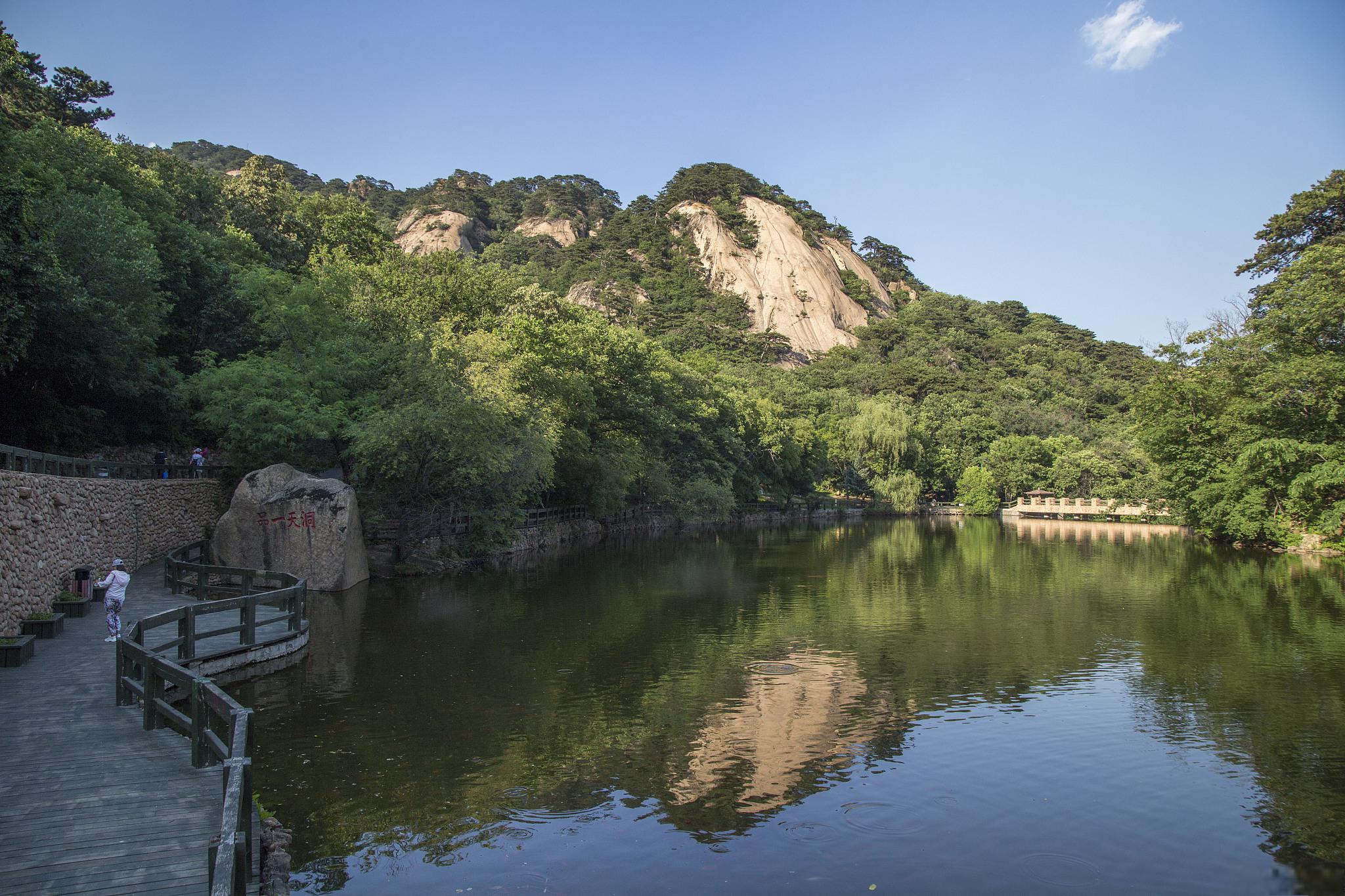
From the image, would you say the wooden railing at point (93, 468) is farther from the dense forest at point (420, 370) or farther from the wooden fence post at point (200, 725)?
the wooden fence post at point (200, 725)

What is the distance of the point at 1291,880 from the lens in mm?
8414

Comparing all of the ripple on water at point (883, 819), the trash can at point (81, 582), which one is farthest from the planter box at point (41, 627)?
the ripple on water at point (883, 819)

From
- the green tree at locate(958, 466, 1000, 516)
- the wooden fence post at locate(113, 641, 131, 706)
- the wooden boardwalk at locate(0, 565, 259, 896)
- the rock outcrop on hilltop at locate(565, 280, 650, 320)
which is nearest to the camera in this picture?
the wooden boardwalk at locate(0, 565, 259, 896)

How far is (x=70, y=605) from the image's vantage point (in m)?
17.6

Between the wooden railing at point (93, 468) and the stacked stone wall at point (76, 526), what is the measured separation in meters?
0.47

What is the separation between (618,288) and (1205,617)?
11606cm

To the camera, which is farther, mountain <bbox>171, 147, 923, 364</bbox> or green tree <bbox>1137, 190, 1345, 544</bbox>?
mountain <bbox>171, 147, 923, 364</bbox>

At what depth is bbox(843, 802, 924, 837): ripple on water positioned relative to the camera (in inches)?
374

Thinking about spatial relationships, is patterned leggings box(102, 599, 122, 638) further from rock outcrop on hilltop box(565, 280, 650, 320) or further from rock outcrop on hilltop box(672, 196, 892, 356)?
rock outcrop on hilltop box(672, 196, 892, 356)

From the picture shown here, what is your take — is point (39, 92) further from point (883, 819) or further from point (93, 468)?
point (883, 819)

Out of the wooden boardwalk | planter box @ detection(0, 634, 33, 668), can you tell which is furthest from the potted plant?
the wooden boardwalk

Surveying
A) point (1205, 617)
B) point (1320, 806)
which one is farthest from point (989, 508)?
point (1320, 806)

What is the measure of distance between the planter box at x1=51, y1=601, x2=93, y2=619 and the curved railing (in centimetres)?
207

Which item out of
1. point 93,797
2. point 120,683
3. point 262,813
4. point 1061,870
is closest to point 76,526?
point 120,683
